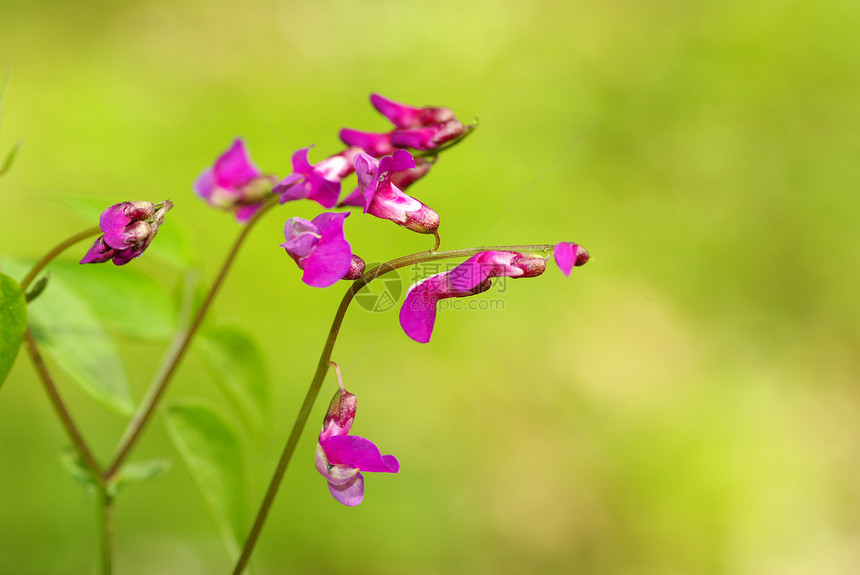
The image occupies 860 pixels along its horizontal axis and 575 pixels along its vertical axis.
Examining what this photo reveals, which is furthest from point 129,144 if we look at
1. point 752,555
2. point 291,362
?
point 752,555

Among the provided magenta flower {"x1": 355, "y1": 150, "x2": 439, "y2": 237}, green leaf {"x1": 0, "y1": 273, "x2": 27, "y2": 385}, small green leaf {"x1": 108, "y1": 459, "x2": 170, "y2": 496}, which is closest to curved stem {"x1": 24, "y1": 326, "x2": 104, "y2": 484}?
small green leaf {"x1": 108, "y1": 459, "x2": 170, "y2": 496}

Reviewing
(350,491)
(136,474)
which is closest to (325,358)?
(350,491)

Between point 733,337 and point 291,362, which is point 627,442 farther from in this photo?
point 291,362

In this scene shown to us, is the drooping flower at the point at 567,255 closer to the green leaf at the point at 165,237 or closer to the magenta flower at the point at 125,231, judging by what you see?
the magenta flower at the point at 125,231

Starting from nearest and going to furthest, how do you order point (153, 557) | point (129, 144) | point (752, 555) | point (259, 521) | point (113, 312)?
point (259, 521)
point (113, 312)
point (153, 557)
point (752, 555)
point (129, 144)

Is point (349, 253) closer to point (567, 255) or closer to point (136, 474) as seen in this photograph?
point (567, 255)

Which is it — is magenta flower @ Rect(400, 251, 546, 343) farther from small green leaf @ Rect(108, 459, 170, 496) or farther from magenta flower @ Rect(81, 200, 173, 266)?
small green leaf @ Rect(108, 459, 170, 496)

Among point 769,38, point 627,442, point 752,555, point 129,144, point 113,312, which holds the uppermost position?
point 769,38
